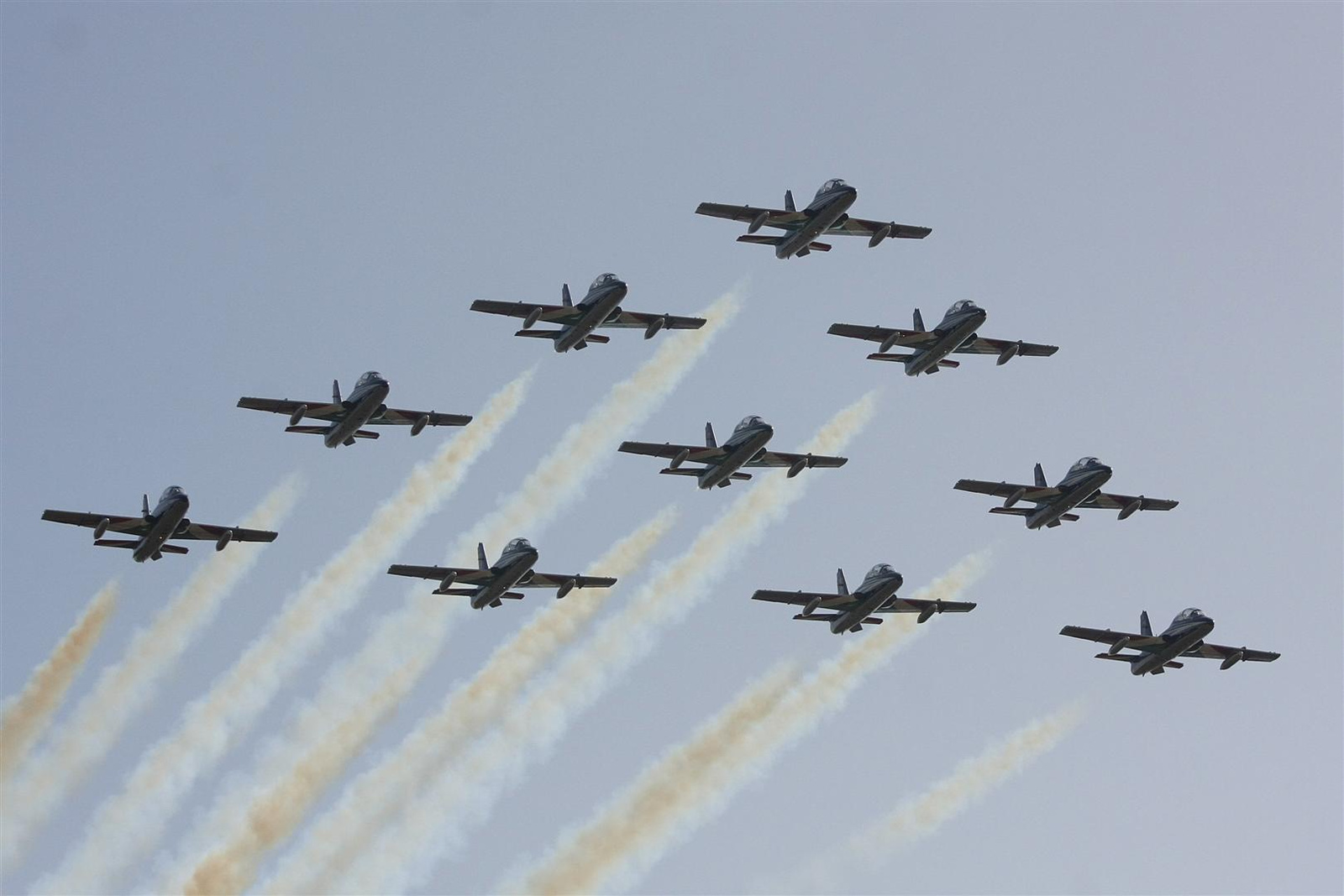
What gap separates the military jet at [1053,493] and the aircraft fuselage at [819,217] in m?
19.3

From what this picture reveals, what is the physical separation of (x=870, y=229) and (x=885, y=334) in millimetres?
7438

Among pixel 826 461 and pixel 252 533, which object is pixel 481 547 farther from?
pixel 826 461

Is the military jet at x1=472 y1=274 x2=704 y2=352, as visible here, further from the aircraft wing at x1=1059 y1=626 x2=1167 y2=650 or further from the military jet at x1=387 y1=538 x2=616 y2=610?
the aircraft wing at x1=1059 y1=626 x2=1167 y2=650

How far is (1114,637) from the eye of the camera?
379 feet

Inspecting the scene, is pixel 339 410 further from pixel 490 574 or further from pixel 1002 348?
pixel 1002 348

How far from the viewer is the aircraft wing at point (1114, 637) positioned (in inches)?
4503

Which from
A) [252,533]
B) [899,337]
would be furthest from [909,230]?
[252,533]

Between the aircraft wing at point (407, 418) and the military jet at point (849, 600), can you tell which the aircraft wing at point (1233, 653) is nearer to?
the military jet at point (849, 600)

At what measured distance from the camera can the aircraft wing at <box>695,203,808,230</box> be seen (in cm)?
11144

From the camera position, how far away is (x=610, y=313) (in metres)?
109

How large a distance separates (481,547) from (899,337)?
28735mm

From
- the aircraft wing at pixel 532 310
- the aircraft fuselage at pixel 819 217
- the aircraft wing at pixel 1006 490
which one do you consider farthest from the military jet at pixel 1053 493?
the aircraft wing at pixel 532 310

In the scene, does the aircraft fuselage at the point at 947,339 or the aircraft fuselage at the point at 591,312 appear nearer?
the aircraft fuselage at the point at 591,312

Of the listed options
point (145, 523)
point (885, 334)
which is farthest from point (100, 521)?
point (885, 334)
